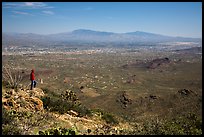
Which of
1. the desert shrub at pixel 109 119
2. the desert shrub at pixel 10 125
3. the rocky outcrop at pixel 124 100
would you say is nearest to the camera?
the desert shrub at pixel 10 125

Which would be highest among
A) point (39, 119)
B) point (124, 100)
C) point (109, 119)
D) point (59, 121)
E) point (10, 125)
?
point (10, 125)

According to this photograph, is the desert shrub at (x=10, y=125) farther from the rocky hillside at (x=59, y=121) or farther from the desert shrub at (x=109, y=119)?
the desert shrub at (x=109, y=119)

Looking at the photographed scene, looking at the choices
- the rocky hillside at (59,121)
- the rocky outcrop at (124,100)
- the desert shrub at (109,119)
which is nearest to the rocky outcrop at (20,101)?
the rocky hillside at (59,121)

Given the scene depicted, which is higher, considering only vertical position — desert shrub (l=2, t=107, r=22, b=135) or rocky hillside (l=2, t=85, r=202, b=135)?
desert shrub (l=2, t=107, r=22, b=135)

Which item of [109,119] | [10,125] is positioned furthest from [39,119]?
[109,119]

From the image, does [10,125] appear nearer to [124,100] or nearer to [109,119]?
[109,119]

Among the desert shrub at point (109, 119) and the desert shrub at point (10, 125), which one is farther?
the desert shrub at point (109, 119)

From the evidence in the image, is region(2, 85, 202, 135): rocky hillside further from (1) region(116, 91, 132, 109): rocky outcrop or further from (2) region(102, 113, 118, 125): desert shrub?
(1) region(116, 91, 132, 109): rocky outcrop

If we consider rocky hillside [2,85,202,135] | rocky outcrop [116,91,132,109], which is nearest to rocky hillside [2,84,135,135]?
rocky hillside [2,85,202,135]

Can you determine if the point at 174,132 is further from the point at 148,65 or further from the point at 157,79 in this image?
the point at 148,65

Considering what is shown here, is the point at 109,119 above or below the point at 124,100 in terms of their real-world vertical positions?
above

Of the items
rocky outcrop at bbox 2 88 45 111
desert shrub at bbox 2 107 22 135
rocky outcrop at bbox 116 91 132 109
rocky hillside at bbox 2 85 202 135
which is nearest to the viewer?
desert shrub at bbox 2 107 22 135

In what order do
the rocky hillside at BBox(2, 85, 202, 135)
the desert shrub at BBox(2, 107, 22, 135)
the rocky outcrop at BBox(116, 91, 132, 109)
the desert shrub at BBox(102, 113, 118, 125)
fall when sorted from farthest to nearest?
the rocky outcrop at BBox(116, 91, 132, 109), the desert shrub at BBox(102, 113, 118, 125), the rocky hillside at BBox(2, 85, 202, 135), the desert shrub at BBox(2, 107, 22, 135)

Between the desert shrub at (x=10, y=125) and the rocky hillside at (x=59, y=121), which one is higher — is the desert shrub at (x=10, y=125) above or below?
above
